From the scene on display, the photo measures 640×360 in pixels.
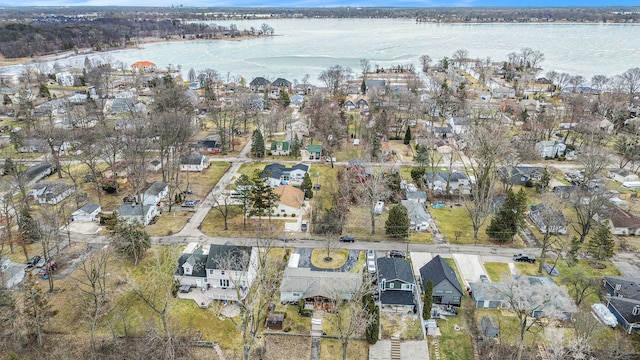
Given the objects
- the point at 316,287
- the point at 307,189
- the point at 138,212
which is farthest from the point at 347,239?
the point at 138,212

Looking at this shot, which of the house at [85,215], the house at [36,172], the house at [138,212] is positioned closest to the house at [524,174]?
the house at [138,212]

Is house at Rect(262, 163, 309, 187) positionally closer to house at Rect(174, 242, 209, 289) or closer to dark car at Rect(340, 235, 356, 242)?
dark car at Rect(340, 235, 356, 242)

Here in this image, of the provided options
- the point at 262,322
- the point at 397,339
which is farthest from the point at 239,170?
the point at 397,339

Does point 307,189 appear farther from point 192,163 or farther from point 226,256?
point 192,163

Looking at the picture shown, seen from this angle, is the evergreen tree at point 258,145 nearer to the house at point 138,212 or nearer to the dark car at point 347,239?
the house at point 138,212

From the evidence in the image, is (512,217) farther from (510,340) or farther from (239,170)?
(239,170)

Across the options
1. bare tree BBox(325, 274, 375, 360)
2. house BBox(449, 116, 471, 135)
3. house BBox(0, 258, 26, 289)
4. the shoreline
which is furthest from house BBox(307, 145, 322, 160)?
the shoreline
